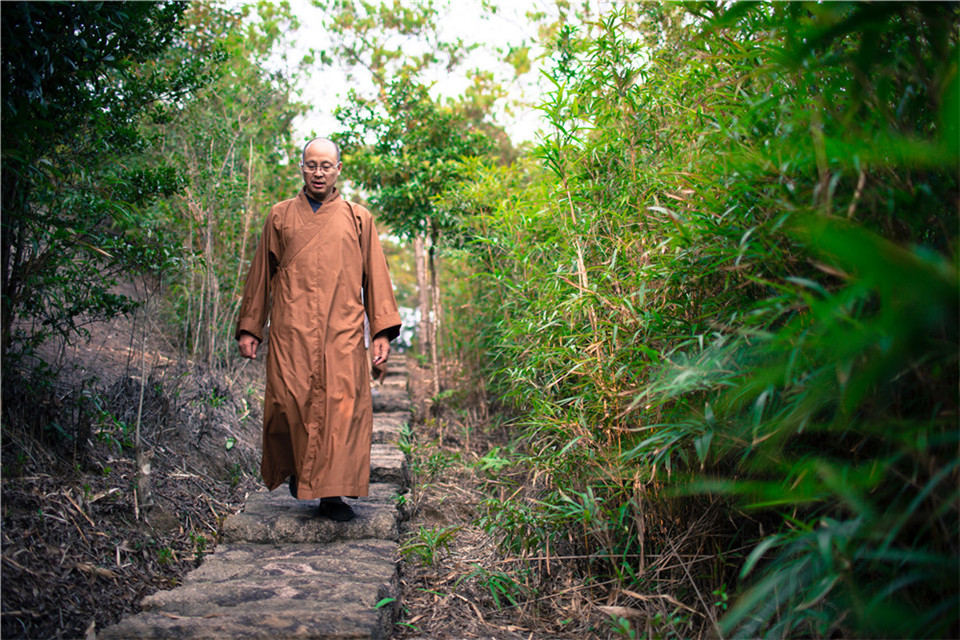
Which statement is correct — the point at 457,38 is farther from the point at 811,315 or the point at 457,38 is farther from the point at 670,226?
the point at 811,315

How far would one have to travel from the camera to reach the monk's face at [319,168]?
9.94 feet

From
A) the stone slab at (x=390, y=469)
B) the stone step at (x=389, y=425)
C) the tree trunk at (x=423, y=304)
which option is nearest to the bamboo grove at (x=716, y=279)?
the stone slab at (x=390, y=469)

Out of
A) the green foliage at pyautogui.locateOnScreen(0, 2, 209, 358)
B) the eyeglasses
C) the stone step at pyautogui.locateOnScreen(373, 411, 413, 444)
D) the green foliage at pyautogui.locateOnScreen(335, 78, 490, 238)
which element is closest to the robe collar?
the eyeglasses

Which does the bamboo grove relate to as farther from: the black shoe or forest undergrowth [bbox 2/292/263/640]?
the black shoe

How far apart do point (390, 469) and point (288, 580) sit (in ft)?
4.41

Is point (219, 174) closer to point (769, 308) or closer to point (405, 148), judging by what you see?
point (405, 148)

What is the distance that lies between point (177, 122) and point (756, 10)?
4219 mm

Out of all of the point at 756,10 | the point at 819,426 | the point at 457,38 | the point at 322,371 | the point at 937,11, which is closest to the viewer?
the point at 937,11

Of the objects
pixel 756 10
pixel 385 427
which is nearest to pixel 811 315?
pixel 756 10

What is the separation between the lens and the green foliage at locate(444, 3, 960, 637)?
1.18 meters

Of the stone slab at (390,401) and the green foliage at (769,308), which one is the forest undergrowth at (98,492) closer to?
the green foliage at (769,308)

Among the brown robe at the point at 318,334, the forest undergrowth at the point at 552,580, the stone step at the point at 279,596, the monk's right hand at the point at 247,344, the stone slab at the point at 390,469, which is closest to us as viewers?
the stone step at the point at 279,596

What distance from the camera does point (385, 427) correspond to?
4715mm

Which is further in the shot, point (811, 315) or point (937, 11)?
point (811, 315)
